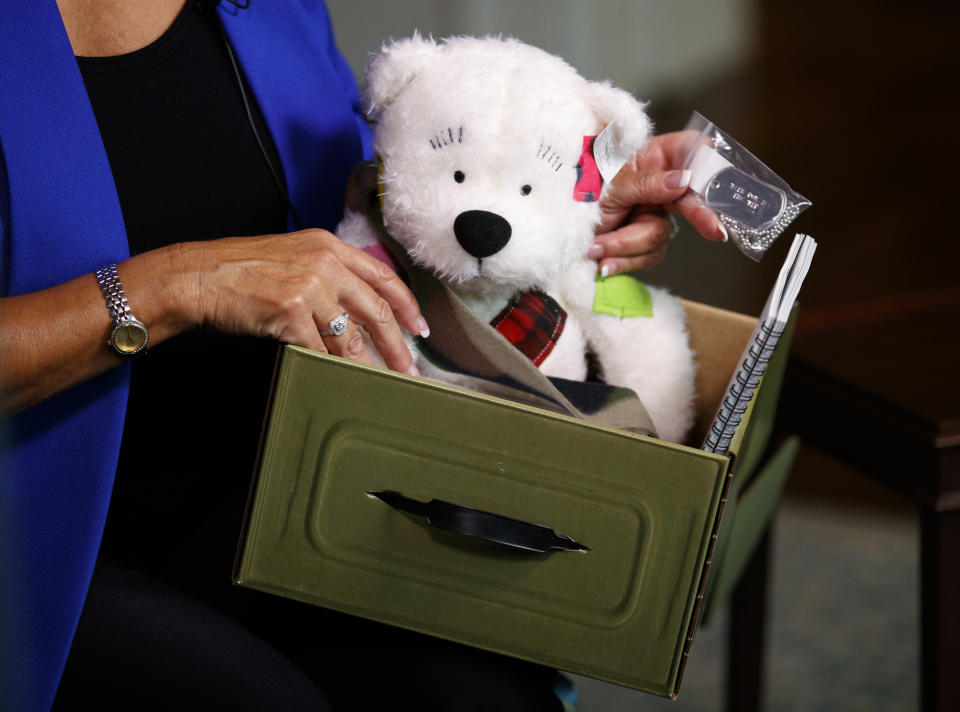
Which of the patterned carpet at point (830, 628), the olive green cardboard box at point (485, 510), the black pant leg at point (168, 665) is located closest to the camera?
the olive green cardboard box at point (485, 510)

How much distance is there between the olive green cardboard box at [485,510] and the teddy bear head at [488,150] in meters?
0.15

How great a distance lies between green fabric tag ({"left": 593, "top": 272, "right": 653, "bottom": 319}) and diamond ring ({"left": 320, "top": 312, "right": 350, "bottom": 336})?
0.26 meters

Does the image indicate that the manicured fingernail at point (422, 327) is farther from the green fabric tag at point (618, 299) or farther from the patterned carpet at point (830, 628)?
the patterned carpet at point (830, 628)

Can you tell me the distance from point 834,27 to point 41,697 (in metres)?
4.36

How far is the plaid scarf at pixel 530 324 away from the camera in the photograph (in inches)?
32.5

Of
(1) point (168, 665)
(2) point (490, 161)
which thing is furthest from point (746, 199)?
(1) point (168, 665)

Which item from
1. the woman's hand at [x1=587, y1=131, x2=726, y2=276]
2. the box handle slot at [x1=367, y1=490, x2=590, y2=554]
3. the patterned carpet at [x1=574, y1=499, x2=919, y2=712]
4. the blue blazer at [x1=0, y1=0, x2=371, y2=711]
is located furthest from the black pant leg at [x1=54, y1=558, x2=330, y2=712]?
the patterned carpet at [x1=574, y1=499, x2=919, y2=712]

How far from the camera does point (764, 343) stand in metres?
0.68

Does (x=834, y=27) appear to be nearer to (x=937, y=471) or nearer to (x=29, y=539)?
(x=937, y=471)

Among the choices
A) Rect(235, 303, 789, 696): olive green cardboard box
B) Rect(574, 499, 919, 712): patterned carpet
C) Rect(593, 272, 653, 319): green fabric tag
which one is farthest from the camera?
Rect(574, 499, 919, 712): patterned carpet

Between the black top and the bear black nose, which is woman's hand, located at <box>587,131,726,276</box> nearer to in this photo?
the bear black nose

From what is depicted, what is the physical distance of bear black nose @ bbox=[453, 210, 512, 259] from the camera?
0.73 metres

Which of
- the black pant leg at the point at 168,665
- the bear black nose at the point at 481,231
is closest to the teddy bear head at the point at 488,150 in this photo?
the bear black nose at the point at 481,231

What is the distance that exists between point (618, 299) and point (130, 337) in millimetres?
425
